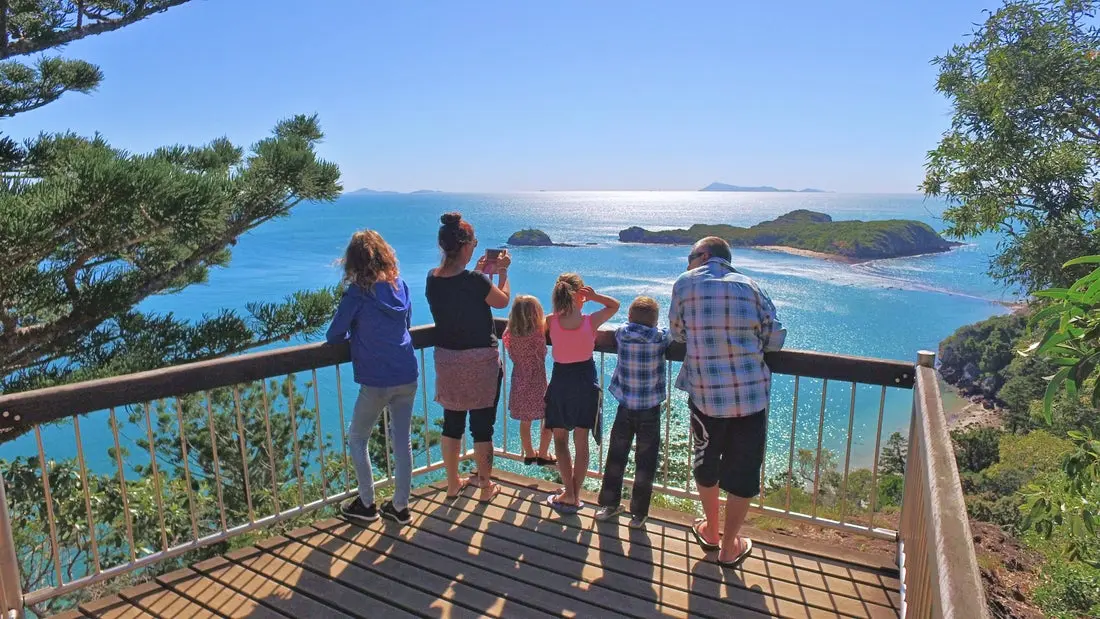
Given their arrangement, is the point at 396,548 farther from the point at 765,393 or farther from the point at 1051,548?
the point at 1051,548

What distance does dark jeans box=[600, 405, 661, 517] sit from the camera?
288 centimetres

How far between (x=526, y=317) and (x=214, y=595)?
1698 mm

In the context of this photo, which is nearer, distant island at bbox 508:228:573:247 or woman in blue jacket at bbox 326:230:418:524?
woman in blue jacket at bbox 326:230:418:524

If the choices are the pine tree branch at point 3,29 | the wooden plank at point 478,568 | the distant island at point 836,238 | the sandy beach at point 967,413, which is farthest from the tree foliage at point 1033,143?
the distant island at point 836,238

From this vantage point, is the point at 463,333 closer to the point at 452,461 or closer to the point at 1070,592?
the point at 452,461

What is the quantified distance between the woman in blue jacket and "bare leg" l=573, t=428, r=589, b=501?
0.78m

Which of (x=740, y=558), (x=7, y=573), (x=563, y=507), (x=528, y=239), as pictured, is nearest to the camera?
(x=7, y=573)

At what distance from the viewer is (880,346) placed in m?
38.5

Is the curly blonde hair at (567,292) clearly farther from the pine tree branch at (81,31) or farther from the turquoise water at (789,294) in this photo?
the turquoise water at (789,294)

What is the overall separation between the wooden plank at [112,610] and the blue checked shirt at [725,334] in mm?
2232

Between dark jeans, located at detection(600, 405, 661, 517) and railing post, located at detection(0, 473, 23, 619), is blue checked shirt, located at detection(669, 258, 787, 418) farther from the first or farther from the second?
railing post, located at detection(0, 473, 23, 619)

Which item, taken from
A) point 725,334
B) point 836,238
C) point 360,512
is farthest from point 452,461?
point 836,238

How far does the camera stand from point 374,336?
110 inches

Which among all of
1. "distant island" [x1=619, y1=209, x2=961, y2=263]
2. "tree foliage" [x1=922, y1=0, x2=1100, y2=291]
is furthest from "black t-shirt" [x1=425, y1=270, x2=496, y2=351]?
"distant island" [x1=619, y1=209, x2=961, y2=263]
